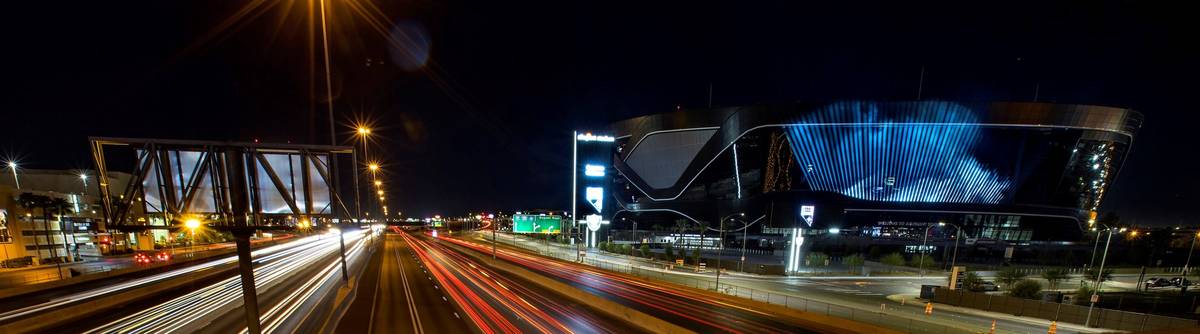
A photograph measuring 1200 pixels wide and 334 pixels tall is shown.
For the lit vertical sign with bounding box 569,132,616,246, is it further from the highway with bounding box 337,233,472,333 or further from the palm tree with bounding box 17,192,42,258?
the palm tree with bounding box 17,192,42,258

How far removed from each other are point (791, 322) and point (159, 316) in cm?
3101

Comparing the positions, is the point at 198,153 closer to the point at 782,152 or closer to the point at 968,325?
the point at 968,325

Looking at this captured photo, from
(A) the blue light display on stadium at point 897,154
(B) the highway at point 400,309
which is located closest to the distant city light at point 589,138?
(A) the blue light display on stadium at point 897,154

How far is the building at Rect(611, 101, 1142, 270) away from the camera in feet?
268

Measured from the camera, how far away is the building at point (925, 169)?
81.6m

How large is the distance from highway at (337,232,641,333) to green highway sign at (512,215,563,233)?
157ft

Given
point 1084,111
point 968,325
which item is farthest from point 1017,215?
point 968,325

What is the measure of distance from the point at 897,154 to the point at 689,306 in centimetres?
8087

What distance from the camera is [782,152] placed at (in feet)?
292

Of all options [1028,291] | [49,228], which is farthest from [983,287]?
[49,228]

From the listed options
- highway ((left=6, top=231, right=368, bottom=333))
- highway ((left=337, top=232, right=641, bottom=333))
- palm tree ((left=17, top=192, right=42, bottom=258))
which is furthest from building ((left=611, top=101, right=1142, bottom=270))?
palm tree ((left=17, top=192, right=42, bottom=258))

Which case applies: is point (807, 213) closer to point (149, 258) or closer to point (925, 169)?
point (925, 169)

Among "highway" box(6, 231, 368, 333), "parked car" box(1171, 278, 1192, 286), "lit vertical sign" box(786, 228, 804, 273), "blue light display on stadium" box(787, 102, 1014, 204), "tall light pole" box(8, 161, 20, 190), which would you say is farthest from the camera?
"blue light display on stadium" box(787, 102, 1014, 204)

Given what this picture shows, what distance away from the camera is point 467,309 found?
24562mm
